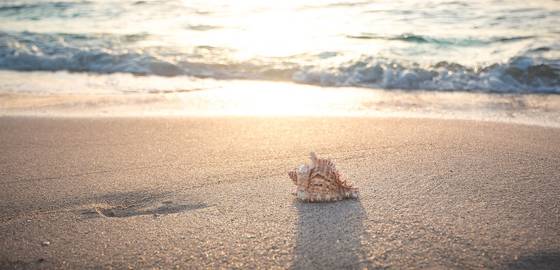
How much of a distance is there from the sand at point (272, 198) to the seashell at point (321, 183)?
0.20 feet

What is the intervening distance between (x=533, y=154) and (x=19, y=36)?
1101cm

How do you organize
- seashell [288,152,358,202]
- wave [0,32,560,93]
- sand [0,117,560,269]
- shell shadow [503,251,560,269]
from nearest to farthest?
shell shadow [503,251,560,269]
sand [0,117,560,269]
seashell [288,152,358,202]
wave [0,32,560,93]

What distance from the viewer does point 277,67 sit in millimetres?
8234

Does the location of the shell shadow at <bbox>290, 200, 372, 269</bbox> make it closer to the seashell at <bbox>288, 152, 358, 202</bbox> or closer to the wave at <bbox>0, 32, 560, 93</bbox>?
the seashell at <bbox>288, 152, 358, 202</bbox>

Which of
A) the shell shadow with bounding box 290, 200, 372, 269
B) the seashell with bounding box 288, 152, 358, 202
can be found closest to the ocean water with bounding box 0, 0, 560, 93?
the seashell with bounding box 288, 152, 358, 202

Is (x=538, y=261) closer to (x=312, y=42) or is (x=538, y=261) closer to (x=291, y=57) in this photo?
(x=291, y=57)

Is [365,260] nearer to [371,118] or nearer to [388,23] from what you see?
[371,118]

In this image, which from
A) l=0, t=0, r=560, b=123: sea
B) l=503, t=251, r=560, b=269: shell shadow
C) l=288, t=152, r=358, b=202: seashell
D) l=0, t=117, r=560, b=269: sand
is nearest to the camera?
l=503, t=251, r=560, b=269: shell shadow

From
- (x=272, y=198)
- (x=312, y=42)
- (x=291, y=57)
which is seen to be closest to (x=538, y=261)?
(x=272, y=198)

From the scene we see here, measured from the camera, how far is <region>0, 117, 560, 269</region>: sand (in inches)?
92.9

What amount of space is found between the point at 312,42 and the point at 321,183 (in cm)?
725

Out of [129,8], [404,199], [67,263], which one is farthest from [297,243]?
[129,8]

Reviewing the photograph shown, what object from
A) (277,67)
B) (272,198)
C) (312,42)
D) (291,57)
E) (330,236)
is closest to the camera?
(330,236)

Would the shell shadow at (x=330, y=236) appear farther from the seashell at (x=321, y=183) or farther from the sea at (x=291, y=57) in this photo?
the sea at (x=291, y=57)
